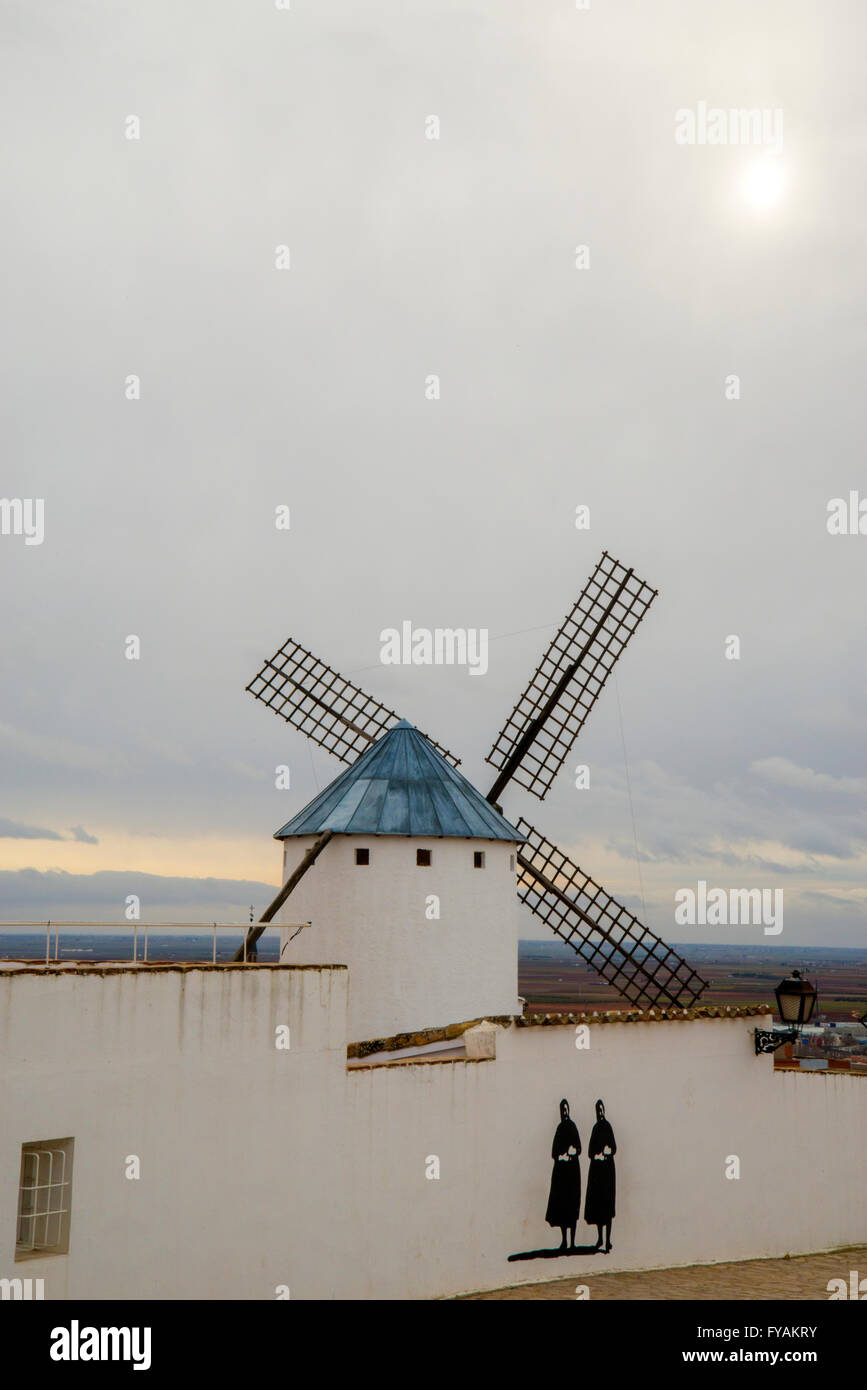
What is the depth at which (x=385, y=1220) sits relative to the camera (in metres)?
12.1

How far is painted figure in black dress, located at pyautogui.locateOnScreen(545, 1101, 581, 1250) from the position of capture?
13.4 m

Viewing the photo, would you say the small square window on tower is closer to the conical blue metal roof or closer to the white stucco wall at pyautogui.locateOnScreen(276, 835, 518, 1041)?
the white stucco wall at pyautogui.locateOnScreen(276, 835, 518, 1041)

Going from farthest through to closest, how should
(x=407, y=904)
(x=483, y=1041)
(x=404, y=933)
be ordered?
(x=407, y=904) → (x=404, y=933) → (x=483, y=1041)

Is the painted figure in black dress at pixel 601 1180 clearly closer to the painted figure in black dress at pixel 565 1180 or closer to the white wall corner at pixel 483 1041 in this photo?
the painted figure in black dress at pixel 565 1180

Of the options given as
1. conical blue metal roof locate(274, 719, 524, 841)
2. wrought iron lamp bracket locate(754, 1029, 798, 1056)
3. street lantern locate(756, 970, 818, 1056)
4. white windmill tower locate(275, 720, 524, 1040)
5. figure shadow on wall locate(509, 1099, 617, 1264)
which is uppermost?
conical blue metal roof locate(274, 719, 524, 841)

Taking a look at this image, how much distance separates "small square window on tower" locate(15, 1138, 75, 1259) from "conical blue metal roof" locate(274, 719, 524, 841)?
22.3ft

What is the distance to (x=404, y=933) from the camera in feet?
52.4

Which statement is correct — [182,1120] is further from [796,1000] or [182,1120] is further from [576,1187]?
[796,1000]

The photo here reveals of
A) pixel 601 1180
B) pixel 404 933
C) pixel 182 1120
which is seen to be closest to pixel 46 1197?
pixel 182 1120

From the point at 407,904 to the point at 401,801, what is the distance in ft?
4.95

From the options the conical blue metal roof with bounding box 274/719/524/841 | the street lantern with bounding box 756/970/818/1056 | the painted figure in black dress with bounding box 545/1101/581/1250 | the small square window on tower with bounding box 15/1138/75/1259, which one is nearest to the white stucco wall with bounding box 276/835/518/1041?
the conical blue metal roof with bounding box 274/719/524/841

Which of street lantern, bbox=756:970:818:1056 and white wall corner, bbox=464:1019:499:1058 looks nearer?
street lantern, bbox=756:970:818:1056
